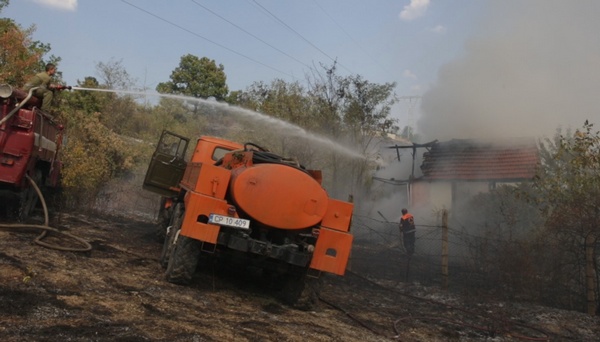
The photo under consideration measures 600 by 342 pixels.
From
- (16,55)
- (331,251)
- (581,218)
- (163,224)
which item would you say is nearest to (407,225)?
(581,218)

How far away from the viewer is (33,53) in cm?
2184

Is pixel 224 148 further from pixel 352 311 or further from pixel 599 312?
pixel 599 312

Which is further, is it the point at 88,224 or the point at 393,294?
the point at 88,224

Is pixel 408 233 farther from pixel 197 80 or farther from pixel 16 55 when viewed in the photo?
pixel 197 80

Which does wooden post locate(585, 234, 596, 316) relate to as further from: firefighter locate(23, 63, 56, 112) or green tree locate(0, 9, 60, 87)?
green tree locate(0, 9, 60, 87)

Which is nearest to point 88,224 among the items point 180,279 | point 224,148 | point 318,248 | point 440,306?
point 224,148

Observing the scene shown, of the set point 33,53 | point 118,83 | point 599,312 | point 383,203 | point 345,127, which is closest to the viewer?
point 599,312

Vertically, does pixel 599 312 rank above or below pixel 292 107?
below

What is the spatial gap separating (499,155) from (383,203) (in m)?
5.77

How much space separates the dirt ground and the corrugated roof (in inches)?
504

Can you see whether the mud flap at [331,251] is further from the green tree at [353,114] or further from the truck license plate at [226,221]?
the green tree at [353,114]

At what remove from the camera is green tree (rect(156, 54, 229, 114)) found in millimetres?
45375

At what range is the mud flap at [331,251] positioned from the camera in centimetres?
670

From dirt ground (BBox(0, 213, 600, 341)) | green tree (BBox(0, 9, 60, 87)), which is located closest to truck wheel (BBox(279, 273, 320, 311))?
dirt ground (BBox(0, 213, 600, 341))
